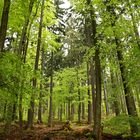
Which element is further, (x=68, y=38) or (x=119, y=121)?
(x=68, y=38)

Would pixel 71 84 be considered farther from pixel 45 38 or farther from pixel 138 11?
pixel 138 11

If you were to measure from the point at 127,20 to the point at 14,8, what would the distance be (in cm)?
550

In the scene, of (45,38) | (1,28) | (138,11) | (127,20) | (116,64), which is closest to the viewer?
(1,28)

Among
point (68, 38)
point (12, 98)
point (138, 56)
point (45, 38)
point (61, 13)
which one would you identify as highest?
point (61, 13)

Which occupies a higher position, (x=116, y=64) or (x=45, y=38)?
(x=45, y=38)

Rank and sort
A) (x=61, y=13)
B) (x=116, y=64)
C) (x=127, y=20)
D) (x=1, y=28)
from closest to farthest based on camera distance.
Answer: (x=1, y=28), (x=127, y=20), (x=116, y=64), (x=61, y=13)

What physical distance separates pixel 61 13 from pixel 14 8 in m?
20.6

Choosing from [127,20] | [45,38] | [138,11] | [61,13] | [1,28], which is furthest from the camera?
[61,13]

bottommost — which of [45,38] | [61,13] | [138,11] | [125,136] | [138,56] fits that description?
[125,136]

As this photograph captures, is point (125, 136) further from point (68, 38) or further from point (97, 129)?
point (68, 38)

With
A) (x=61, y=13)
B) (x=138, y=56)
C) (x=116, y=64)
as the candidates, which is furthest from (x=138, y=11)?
(x=61, y=13)

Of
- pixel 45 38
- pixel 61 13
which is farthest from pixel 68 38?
pixel 45 38

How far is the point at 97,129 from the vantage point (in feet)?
42.5

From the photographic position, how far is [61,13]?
3275 cm
